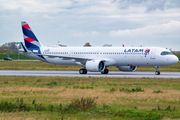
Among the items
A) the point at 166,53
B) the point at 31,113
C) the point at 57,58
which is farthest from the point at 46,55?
the point at 31,113

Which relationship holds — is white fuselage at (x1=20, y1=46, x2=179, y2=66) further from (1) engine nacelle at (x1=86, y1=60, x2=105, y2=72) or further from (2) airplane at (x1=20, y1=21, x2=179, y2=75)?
(1) engine nacelle at (x1=86, y1=60, x2=105, y2=72)

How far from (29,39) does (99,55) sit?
13.4 meters

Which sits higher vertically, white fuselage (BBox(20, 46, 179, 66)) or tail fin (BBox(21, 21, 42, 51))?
tail fin (BBox(21, 21, 42, 51))

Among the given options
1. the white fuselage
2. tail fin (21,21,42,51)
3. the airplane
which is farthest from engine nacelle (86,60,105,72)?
tail fin (21,21,42,51)

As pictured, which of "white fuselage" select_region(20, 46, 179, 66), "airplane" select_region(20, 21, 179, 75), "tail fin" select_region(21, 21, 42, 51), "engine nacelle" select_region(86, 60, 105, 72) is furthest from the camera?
"tail fin" select_region(21, 21, 42, 51)

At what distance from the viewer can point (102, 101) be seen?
16.3 m

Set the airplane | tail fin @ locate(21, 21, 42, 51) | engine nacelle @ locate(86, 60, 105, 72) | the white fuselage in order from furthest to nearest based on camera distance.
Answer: tail fin @ locate(21, 21, 42, 51), engine nacelle @ locate(86, 60, 105, 72), the airplane, the white fuselage

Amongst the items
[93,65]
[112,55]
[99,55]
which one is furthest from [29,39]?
[112,55]

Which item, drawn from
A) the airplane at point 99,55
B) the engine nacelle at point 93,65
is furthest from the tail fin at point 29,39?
the engine nacelle at point 93,65

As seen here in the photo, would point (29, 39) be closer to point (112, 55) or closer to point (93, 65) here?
point (93, 65)

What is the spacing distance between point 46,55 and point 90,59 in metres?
6.96

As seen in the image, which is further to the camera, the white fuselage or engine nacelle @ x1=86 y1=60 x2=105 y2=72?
engine nacelle @ x1=86 y1=60 x2=105 y2=72

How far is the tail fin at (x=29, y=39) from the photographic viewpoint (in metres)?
48.8

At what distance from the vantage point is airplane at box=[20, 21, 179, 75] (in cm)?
3931
